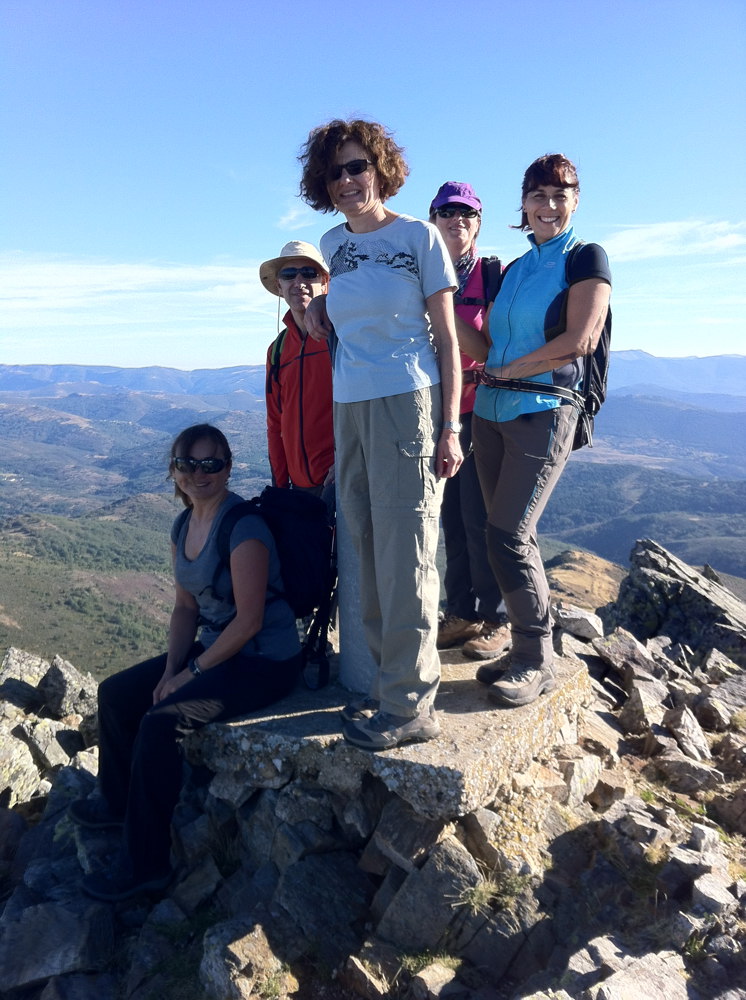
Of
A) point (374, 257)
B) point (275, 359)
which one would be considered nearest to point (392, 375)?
point (374, 257)

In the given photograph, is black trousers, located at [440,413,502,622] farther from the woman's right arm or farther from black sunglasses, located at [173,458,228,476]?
the woman's right arm

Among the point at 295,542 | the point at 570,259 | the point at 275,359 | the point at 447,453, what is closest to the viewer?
the point at 447,453

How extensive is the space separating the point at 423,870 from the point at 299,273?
4793mm

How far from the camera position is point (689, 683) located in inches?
315

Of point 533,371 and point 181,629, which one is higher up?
point 533,371

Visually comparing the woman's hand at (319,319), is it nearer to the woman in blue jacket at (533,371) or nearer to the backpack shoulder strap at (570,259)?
the woman in blue jacket at (533,371)

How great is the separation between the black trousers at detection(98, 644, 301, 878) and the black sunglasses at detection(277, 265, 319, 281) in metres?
3.32

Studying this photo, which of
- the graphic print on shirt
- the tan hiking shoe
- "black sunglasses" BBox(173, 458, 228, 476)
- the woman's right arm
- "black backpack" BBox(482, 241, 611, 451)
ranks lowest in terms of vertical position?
the tan hiking shoe

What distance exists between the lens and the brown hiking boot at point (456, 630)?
621cm

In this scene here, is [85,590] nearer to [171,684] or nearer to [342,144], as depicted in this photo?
[171,684]

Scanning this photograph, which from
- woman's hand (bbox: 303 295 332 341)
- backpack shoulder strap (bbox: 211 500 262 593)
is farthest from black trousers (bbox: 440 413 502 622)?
backpack shoulder strap (bbox: 211 500 262 593)

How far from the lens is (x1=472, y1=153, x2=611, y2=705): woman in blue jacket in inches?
173

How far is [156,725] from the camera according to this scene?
4652 mm

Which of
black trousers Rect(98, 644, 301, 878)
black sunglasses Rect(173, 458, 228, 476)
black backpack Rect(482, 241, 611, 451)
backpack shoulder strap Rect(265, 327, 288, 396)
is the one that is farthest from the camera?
backpack shoulder strap Rect(265, 327, 288, 396)
